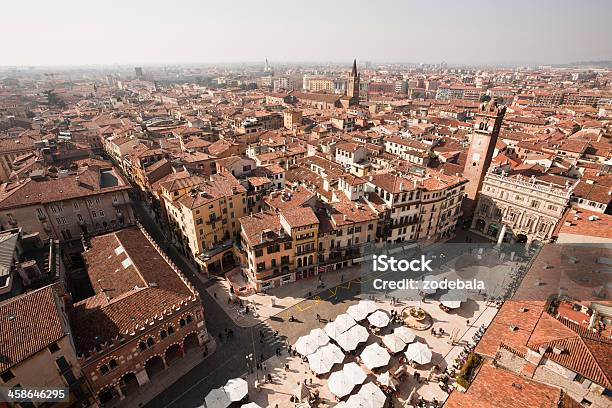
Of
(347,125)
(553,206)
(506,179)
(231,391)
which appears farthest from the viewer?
(347,125)

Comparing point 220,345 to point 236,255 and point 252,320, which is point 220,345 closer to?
point 252,320

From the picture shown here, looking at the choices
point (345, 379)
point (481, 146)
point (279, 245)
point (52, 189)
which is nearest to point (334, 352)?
point (345, 379)

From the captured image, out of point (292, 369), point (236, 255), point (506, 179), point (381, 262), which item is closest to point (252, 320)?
point (292, 369)

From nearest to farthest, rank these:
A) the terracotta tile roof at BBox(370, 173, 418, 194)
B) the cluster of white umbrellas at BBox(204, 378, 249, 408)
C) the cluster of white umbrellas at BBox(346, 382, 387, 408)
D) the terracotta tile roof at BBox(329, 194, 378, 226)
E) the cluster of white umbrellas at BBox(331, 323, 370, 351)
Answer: the cluster of white umbrellas at BBox(346, 382, 387, 408) < the cluster of white umbrellas at BBox(204, 378, 249, 408) < the cluster of white umbrellas at BBox(331, 323, 370, 351) < the terracotta tile roof at BBox(329, 194, 378, 226) < the terracotta tile roof at BBox(370, 173, 418, 194)

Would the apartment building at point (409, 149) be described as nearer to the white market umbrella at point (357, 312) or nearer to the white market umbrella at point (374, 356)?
the white market umbrella at point (357, 312)

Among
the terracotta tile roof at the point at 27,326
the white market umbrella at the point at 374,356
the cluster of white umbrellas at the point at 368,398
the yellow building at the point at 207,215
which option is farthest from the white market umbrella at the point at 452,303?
the terracotta tile roof at the point at 27,326

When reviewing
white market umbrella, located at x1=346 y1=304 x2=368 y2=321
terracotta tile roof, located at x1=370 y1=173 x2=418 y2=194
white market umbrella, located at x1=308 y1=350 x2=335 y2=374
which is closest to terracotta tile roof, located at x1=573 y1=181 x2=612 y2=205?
Answer: terracotta tile roof, located at x1=370 y1=173 x2=418 y2=194

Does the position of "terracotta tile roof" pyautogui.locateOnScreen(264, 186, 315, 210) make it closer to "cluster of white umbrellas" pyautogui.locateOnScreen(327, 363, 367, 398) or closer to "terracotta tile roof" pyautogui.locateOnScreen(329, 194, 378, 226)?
"terracotta tile roof" pyautogui.locateOnScreen(329, 194, 378, 226)
